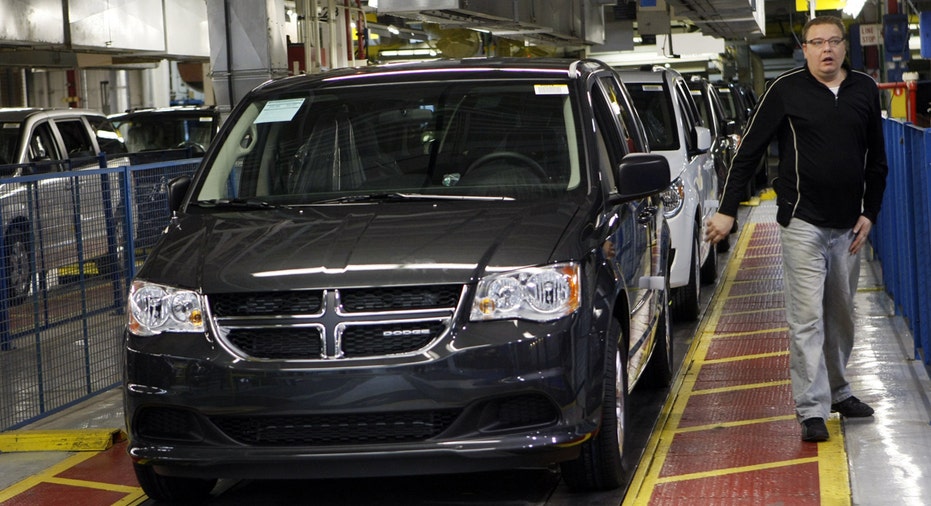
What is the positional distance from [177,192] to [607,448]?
7.44ft

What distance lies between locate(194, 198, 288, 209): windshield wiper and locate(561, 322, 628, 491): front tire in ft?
5.12

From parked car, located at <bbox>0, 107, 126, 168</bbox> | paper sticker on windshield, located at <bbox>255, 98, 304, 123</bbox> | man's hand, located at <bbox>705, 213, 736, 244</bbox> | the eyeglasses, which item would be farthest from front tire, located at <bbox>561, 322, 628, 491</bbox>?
parked car, located at <bbox>0, 107, 126, 168</bbox>

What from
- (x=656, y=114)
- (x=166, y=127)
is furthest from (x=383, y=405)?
(x=166, y=127)

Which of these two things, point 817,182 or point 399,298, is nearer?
point 399,298

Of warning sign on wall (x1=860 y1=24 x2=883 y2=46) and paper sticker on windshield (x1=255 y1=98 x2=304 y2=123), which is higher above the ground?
warning sign on wall (x1=860 y1=24 x2=883 y2=46)

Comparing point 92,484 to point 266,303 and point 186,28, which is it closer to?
point 266,303

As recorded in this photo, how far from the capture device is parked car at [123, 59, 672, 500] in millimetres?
5109

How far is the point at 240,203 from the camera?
614 cm

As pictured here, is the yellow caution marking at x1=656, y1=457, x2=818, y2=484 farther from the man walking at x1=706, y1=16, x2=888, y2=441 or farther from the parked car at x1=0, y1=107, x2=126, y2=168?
the parked car at x1=0, y1=107, x2=126, y2=168

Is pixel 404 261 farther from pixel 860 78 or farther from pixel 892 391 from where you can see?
pixel 892 391

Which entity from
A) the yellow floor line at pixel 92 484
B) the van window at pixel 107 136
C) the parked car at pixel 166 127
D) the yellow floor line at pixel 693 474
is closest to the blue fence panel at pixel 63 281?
the yellow floor line at pixel 92 484

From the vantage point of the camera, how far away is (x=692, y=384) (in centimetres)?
828

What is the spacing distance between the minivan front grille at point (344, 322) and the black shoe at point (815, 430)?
2.26 m

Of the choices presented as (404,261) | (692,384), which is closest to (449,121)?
(404,261)
